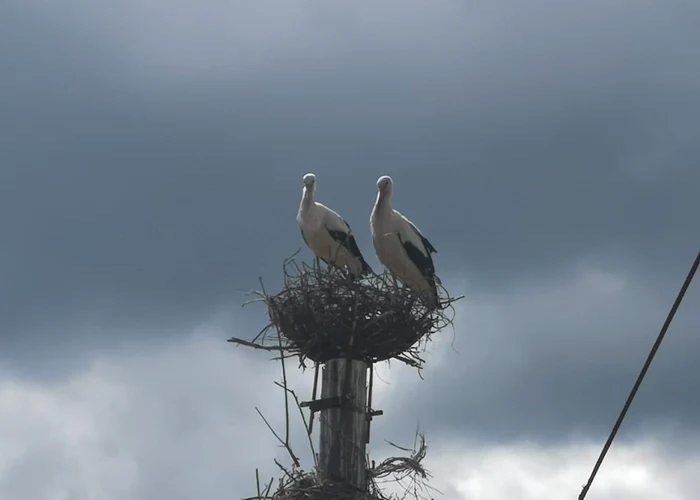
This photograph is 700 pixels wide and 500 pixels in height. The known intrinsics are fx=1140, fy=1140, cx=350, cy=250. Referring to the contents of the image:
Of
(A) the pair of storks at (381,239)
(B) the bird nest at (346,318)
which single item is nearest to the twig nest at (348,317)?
(B) the bird nest at (346,318)

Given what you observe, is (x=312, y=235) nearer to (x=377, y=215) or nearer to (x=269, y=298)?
(x=377, y=215)

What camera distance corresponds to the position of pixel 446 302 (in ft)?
25.4

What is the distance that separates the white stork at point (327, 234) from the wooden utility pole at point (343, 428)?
13.4 feet

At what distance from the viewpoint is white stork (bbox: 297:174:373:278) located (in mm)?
9867

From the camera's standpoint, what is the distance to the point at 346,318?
6340 millimetres

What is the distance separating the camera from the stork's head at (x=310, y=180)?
33.1ft

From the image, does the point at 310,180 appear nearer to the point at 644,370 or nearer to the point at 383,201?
the point at 383,201

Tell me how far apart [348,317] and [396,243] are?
10.3ft

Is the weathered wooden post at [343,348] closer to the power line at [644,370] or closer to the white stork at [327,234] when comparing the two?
the power line at [644,370]

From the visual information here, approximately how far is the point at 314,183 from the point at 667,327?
5.31 meters

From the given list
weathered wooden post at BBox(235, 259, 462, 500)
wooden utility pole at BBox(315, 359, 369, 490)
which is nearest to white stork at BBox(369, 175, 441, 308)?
weathered wooden post at BBox(235, 259, 462, 500)

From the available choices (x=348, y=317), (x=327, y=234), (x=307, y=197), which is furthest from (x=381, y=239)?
(x=348, y=317)

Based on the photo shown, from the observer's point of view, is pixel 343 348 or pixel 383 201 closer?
pixel 343 348

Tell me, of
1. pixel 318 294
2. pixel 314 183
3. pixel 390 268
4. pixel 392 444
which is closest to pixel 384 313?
pixel 318 294
